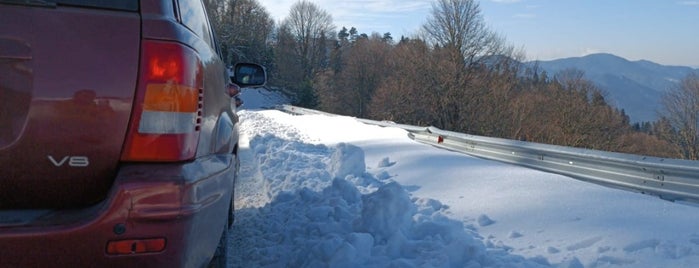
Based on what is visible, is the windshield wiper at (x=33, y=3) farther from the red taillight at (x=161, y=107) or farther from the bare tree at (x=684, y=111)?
the bare tree at (x=684, y=111)

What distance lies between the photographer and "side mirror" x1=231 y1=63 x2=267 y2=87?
4.94 metres

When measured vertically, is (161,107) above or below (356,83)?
below

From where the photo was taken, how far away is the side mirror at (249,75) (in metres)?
4.94

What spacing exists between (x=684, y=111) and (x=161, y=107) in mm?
52641

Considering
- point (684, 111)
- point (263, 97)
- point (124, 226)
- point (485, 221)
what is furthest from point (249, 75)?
point (263, 97)

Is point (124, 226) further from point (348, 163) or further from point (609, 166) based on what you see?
point (609, 166)

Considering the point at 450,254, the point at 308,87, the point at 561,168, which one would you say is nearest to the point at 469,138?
the point at 561,168

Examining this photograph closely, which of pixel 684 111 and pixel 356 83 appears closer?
pixel 684 111

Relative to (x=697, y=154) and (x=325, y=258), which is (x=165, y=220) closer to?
(x=325, y=258)

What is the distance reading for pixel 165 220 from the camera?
1.90 meters

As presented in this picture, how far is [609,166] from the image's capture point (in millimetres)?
6930

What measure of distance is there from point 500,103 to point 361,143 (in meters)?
35.3

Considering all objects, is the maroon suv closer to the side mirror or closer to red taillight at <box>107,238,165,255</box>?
red taillight at <box>107,238,165,255</box>

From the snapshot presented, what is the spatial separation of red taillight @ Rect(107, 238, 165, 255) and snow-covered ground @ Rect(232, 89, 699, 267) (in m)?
2.10
